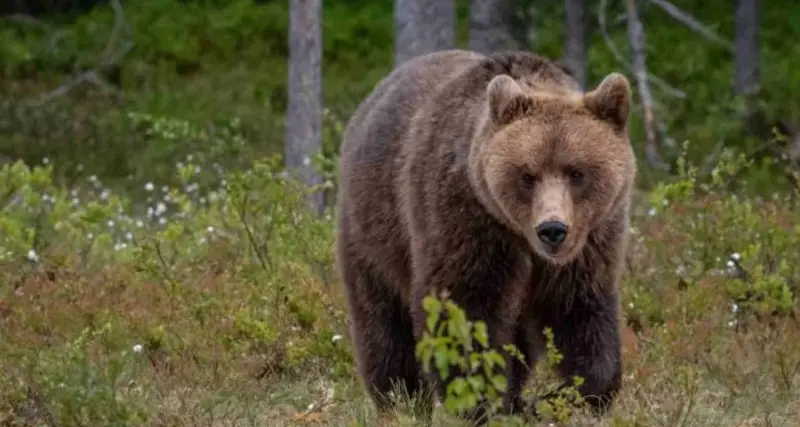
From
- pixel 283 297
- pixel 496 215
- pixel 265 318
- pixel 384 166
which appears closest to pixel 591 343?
pixel 496 215

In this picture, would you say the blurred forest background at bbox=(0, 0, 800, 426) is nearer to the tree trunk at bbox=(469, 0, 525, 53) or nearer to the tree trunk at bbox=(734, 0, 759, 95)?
the tree trunk at bbox=(469, 0, 525, 53)

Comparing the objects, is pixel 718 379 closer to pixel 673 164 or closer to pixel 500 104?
pixel 500 104

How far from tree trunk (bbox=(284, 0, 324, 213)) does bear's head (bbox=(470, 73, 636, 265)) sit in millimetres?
7586

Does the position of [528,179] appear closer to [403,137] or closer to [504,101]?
[504,101]

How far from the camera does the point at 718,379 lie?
260 inches

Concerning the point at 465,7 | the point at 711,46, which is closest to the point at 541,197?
the point at 711,46

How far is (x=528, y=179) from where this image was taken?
4949mm

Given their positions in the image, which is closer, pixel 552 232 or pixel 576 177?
pixel 552 232

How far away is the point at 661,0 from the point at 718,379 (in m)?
7.52

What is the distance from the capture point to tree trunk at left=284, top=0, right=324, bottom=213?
13.3 metres

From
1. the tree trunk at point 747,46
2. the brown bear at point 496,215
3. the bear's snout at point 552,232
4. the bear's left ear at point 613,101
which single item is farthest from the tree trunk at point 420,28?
the bear's snout at point 552,232

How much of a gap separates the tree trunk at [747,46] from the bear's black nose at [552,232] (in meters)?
15.0

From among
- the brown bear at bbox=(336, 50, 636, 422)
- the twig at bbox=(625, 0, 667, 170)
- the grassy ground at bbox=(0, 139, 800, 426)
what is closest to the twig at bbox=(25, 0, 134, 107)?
the twig at bbox=(625, 0, 667, 170)

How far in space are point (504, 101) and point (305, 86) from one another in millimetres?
8074
